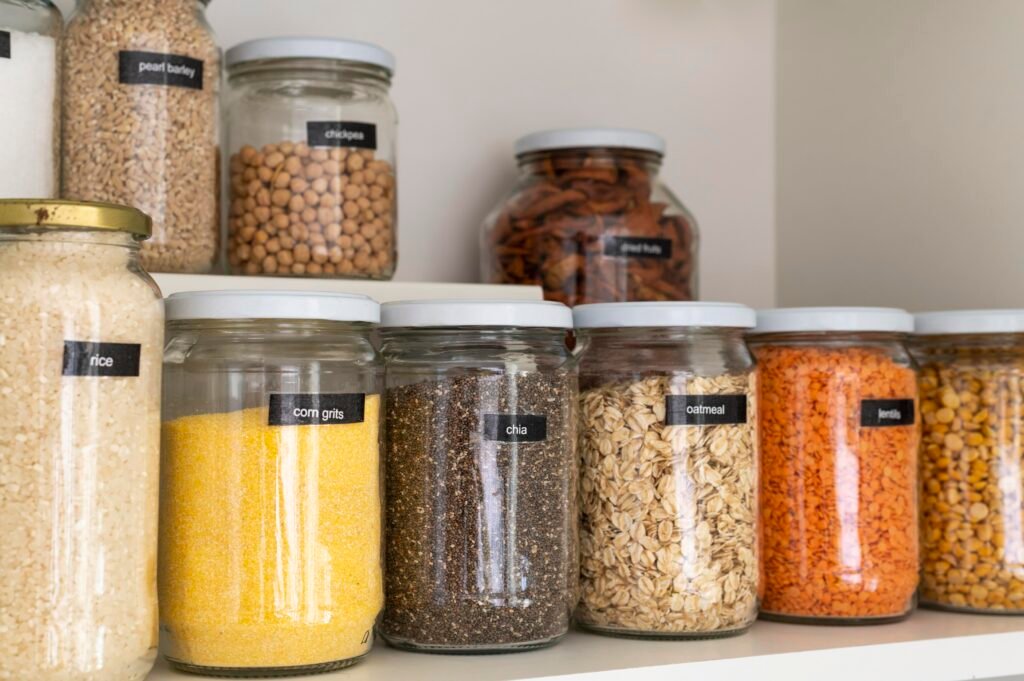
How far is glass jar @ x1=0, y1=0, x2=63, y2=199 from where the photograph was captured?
1041 millimetres

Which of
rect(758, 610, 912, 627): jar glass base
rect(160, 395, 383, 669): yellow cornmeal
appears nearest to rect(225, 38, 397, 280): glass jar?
rect(160, 395, 383, 669): yellow cornmeal

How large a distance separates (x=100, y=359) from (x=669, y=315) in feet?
1.54

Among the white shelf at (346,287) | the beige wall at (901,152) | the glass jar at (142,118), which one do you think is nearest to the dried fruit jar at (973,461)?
the beige wall at (901,152)

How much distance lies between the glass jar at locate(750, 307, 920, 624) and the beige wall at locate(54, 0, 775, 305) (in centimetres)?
45

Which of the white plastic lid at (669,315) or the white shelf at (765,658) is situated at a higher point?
the white plastic lid at (669,315)

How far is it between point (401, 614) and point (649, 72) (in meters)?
0.83

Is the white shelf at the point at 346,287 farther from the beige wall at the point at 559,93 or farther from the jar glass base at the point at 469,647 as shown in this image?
the jar glass base at the point at 469,647

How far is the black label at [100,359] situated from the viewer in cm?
84

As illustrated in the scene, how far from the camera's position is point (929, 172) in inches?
57.1

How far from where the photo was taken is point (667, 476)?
1.06 m

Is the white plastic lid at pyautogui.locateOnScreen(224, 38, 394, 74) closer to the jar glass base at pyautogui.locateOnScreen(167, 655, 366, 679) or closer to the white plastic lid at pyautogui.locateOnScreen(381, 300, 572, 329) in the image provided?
the white plastic lid at pyautogui.locateOnScreen(381, 300, 572, 329)

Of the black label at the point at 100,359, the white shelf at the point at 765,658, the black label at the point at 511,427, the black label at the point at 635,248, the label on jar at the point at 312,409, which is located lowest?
the white shelf at the point at 765,658

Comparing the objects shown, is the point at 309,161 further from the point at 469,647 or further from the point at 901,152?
the point at 901,152

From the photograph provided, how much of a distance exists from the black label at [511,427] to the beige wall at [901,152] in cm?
62
